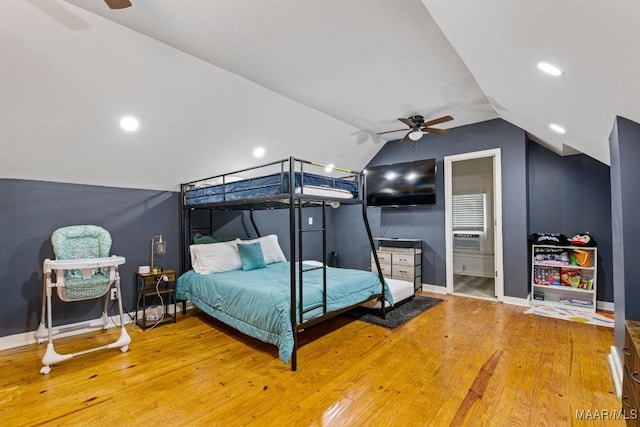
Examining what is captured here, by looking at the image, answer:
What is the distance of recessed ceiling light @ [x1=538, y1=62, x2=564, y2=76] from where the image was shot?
6.04ft

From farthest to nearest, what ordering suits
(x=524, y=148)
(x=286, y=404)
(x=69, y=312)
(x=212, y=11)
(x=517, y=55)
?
1. (x=524, y=148)
2. (x=69, y=312)
3. (x=212, y=11)
4. (x=286, y=404)
5. (x=517, y=55)

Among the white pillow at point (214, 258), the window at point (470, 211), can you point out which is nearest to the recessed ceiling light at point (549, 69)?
the white pillow at point (214, 258)

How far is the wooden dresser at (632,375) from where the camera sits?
147 centimetres

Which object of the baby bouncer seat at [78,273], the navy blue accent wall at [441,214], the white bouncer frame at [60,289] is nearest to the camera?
the white bouncer frame at [60,289]

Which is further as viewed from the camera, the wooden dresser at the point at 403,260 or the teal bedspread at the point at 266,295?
the wooden dresser at the point at 403,260

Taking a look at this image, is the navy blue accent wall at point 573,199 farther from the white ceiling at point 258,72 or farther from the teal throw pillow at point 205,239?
the teal throw pillow at point 205,239

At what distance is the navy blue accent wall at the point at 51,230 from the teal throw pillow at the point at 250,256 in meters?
1.18

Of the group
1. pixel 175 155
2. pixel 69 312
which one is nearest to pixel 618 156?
pixel 175 155

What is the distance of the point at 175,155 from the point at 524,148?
4.76 meters

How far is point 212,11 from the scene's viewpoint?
7.16 feet

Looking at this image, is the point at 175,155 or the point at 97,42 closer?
the point at 97,42

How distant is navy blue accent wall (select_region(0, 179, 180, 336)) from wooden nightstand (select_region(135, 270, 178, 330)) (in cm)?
17

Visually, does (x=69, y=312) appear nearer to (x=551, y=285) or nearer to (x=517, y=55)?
(x=517, y=55)

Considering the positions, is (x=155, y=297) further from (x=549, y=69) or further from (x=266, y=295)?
(x=549, y=69)
